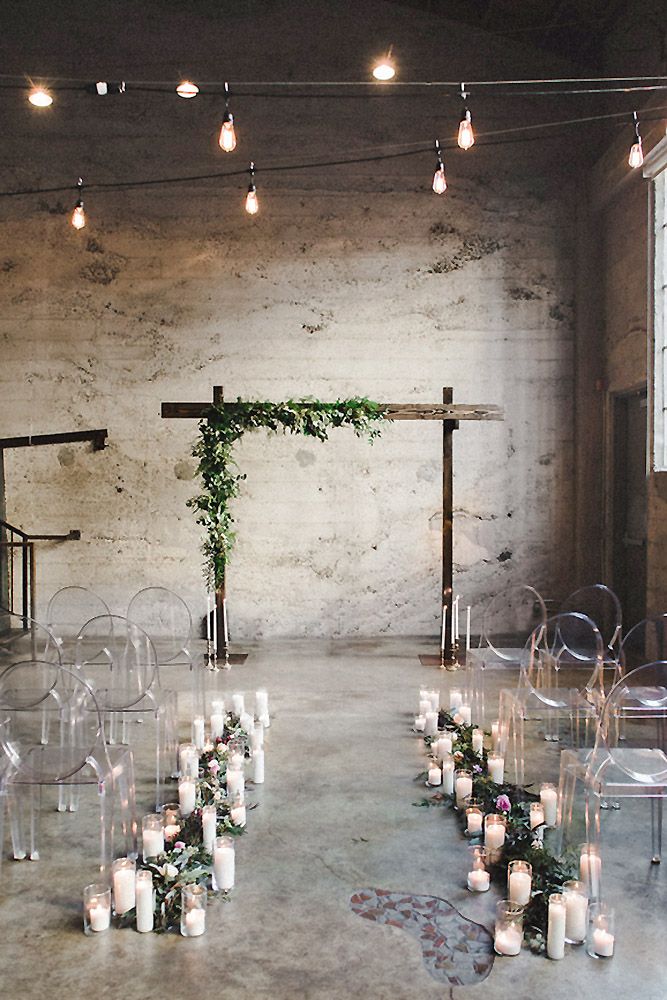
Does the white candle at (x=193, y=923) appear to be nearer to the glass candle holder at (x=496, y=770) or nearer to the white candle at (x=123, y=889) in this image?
the white candle at (x=123, y=889)

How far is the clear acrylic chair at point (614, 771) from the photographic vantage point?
12.0ft

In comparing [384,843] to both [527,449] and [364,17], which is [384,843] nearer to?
[527,449]

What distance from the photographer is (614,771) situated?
3781mm

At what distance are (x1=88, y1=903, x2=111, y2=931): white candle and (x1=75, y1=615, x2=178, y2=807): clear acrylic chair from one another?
123 cm

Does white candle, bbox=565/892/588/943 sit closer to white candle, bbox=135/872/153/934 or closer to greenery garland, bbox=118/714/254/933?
greenery garland, bbox=118/714/254/933

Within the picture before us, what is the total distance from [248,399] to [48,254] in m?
2.74

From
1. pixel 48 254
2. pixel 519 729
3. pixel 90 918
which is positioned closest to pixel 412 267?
pixel 48 254

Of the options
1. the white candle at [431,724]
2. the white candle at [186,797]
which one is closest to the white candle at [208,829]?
the white candle at [186,797]

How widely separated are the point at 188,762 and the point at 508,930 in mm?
2125

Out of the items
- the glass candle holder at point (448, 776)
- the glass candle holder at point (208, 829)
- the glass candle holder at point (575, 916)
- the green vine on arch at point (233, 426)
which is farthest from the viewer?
the green vine on arch at point (233, 426)

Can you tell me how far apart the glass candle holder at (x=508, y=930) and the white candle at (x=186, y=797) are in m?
1.83

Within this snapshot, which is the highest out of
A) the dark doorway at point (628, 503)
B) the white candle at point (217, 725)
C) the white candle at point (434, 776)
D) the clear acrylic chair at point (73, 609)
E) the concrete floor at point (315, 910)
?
the dark doorway at point (628, 503)

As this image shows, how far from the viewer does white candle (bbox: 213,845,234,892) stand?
12.6ft

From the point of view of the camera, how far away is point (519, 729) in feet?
17.7
